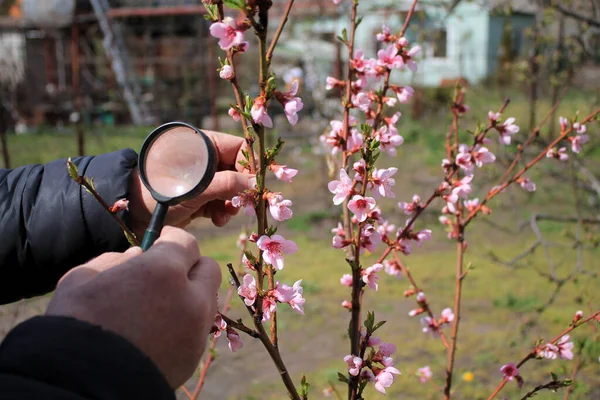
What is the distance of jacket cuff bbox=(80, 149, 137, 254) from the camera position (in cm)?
171

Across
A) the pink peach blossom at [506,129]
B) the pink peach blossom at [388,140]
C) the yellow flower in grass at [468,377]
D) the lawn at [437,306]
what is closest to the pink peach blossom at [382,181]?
the pink peach blossom at [388,140]

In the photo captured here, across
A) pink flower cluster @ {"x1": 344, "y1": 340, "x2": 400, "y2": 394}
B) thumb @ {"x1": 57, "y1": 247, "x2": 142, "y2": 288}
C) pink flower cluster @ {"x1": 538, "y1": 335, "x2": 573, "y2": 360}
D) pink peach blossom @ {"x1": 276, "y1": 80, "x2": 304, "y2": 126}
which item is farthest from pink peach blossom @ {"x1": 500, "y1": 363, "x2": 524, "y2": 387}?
thumb @ {"x1": 57, "y1": 247, "x2": 142, "y2": 288}

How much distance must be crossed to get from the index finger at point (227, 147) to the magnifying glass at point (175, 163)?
0.19m

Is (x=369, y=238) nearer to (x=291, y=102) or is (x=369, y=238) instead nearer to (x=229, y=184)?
(x=229, y=184)

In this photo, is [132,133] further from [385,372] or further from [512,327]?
[385,372]

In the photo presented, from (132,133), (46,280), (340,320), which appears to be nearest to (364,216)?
(46,280)

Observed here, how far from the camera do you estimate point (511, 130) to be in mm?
1939

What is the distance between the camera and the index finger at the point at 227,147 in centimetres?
164

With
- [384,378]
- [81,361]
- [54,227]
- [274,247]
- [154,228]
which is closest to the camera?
[81,361]

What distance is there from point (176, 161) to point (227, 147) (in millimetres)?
219

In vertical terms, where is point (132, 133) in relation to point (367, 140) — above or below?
below

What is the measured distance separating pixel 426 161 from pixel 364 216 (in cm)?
801

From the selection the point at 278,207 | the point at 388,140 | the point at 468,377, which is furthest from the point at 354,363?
the point at 468,377

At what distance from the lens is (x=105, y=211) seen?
1.71 meters
